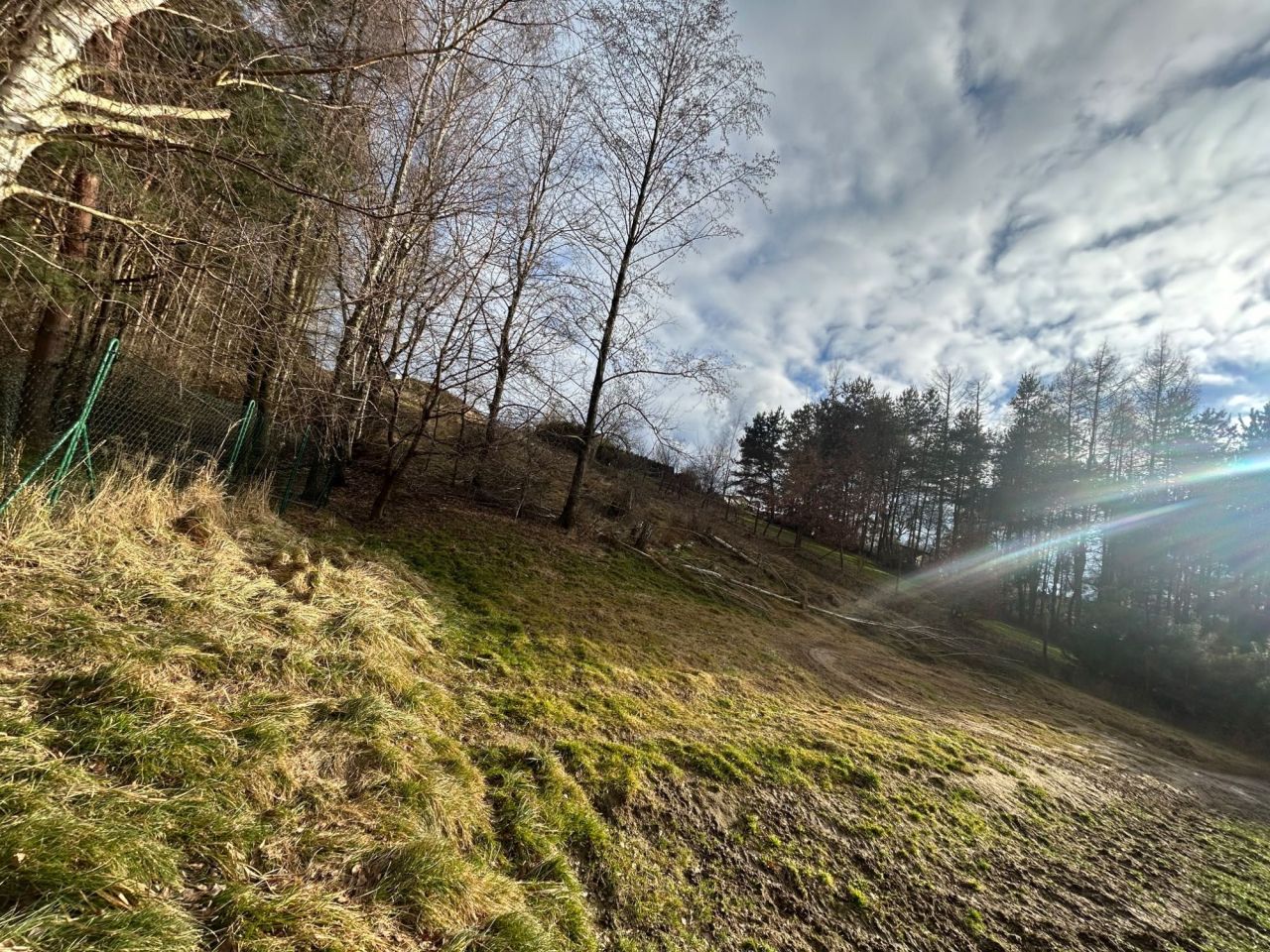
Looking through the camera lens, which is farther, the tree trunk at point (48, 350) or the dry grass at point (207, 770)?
the tree trunk at point (48, 350)

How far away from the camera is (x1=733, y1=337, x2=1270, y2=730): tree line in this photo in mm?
15969

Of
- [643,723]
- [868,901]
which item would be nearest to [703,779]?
[643,723]

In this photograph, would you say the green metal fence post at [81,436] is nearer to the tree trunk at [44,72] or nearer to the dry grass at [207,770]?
the dry grass at [207,770]

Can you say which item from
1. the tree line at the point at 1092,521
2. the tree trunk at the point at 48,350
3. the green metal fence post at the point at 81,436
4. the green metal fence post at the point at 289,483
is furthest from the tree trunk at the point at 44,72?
the tree line at the point at 1092,521

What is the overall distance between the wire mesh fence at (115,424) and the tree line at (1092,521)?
77.6ft

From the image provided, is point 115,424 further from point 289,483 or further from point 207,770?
point 207,770

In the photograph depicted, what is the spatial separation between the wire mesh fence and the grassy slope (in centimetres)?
67

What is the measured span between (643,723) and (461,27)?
785cm

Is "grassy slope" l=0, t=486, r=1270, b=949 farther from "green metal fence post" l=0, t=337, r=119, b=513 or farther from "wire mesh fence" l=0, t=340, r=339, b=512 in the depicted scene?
"wire mesh fence" l=0, t=340, r=339, b=512

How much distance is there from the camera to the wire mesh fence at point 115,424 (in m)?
3.80

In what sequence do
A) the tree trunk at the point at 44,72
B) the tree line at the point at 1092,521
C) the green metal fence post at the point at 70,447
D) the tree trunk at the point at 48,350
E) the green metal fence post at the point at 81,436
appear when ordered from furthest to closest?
the tree line at the point at 1092,521
the tree trunk at the point at 48,350
the green metal fence post at the point at 81,436
the green metal fence post at the point at 70,447
the tree trunk at the point at 44,72

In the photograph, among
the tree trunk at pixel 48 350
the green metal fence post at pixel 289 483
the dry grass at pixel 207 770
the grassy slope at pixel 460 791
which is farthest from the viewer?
the green metal fence post at pixel 289 483

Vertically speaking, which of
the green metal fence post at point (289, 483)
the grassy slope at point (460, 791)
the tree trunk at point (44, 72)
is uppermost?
the tree trunk at point (44, 72)

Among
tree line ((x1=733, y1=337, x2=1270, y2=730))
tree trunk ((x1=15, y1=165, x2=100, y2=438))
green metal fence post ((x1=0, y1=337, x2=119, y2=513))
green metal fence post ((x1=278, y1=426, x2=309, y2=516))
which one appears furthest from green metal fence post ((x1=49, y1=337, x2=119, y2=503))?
tree line ((x1=733, y1=337, x2=1270, y2=730))
